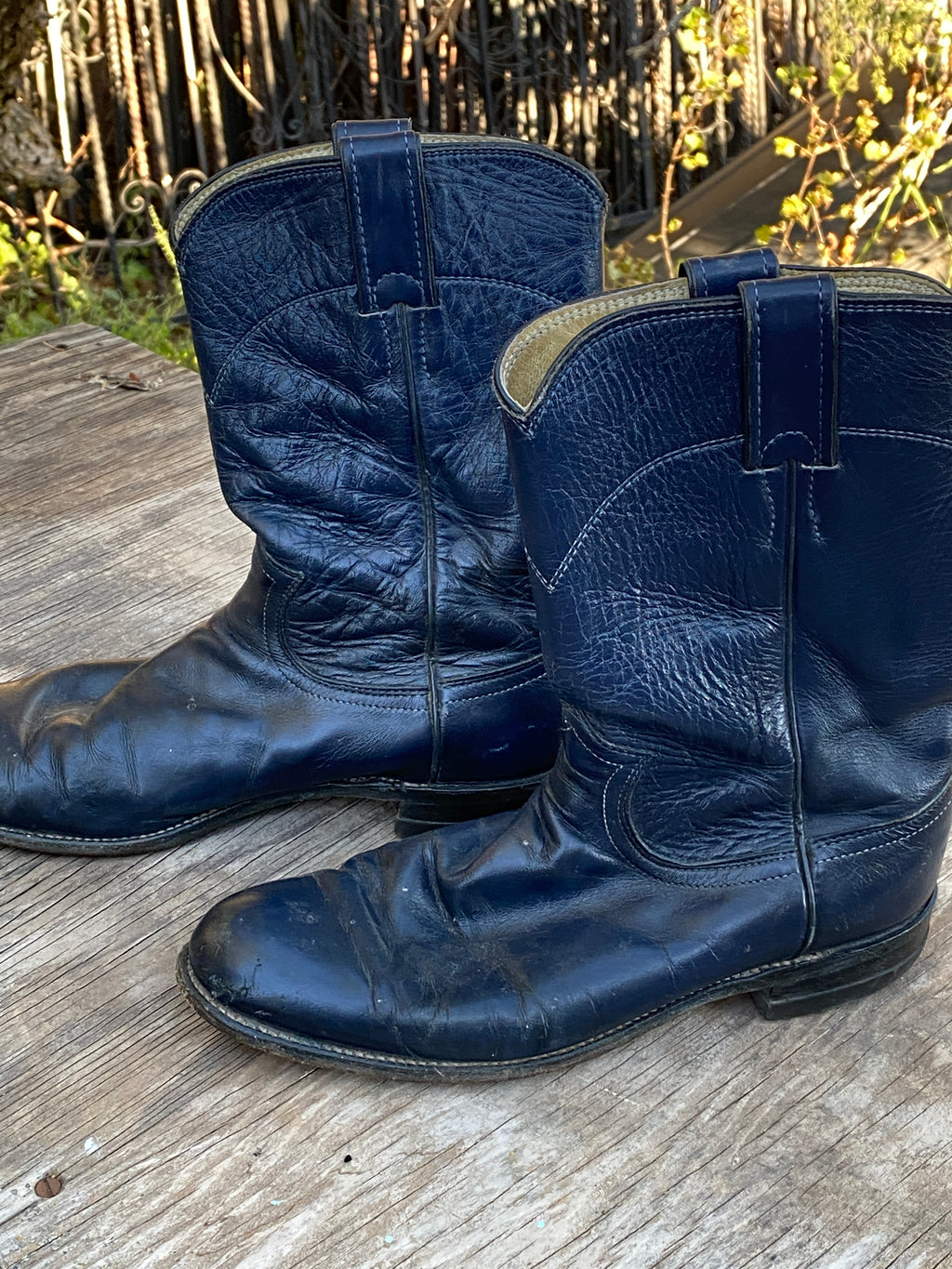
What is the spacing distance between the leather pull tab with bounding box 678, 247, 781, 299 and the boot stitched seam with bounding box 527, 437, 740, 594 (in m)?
0.11

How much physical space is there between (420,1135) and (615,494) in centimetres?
54

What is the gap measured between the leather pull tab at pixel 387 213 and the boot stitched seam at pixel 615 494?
36 centimetres

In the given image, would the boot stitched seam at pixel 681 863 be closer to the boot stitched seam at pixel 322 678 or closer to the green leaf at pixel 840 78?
the boot stitched seam at pixel 322 678

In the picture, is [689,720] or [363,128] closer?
[689,720]

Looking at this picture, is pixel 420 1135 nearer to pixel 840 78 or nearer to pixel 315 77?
pixel 840 78

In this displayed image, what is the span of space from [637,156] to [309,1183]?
4198 millimetres

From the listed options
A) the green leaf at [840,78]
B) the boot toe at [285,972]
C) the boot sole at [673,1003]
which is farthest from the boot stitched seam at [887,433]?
the green leaf at [840,78]

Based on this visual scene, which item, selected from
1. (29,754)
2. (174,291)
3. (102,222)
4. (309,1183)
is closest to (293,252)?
(29,754)

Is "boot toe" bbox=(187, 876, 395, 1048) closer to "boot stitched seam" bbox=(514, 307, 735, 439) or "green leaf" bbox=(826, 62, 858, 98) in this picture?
"boot stitched seam" bbox=(514, 307, 735, 439)

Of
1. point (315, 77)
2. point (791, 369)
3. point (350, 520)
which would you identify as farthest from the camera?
point (315, 77)

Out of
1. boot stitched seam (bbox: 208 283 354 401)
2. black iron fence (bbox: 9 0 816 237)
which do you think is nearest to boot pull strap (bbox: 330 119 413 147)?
boot stitched seam (bbox: 208 283 354 401)

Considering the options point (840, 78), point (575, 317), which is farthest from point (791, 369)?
point (840, 78)

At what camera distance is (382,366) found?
1.30m

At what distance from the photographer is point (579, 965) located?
1.11 meters
